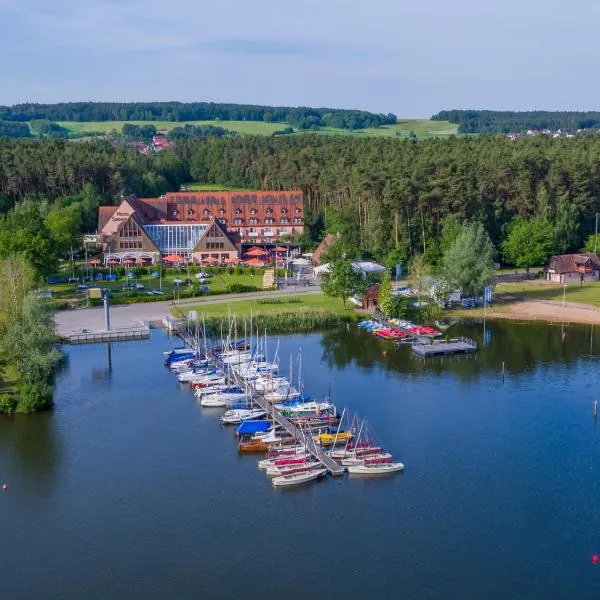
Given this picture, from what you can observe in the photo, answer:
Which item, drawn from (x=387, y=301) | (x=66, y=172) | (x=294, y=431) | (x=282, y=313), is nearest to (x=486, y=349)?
(x=387, y=301)

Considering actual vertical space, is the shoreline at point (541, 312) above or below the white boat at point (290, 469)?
above

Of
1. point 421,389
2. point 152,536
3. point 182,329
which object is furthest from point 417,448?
point 182,329

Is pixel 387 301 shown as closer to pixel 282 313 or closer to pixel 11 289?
pixel 282 313

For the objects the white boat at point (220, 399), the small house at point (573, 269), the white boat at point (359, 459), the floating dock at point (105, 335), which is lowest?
the white boat at point (359, 459)

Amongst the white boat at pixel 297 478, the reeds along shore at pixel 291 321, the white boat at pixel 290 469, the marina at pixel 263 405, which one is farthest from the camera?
the reeds along shore at pixel 291 321

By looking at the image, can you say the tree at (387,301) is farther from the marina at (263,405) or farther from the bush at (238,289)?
the bush at (238,289)

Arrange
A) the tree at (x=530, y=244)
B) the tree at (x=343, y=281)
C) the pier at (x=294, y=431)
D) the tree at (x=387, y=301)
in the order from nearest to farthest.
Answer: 1. the pier at (x=294, y=431)
2. the tree at (x=387, y=301)
3. the tree at (x=343, y=281)
4. the tree at (x=530, y=244)

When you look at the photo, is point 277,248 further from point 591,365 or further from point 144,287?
point 591,365

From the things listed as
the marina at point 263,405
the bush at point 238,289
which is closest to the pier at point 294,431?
the marina at point 263,405
